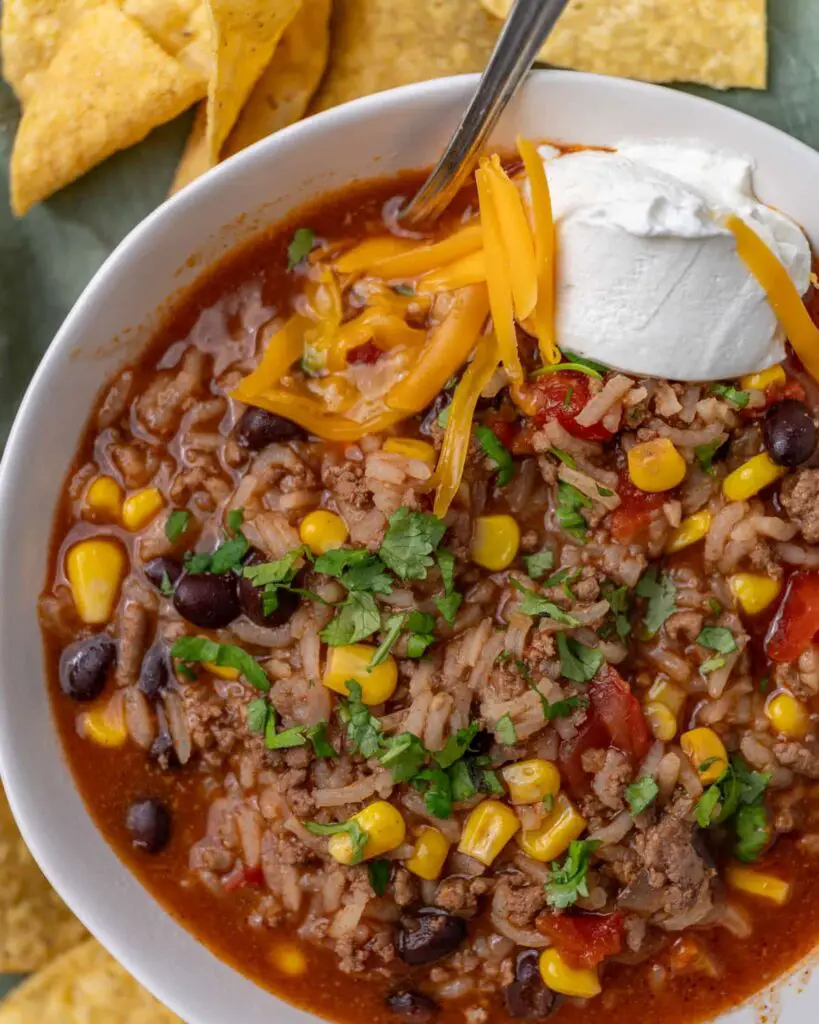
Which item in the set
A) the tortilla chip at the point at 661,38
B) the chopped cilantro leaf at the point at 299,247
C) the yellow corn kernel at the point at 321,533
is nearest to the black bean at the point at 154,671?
the yellow corn kernel at the point at 321,533

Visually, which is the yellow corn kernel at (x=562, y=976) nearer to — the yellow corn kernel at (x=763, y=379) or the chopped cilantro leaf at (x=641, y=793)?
the chopped cilantro leaf at (x=641, y=793)

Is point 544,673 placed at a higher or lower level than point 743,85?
lower

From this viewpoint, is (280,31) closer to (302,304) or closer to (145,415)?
(302,304)

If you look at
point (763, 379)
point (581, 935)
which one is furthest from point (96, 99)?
point (581, 935)

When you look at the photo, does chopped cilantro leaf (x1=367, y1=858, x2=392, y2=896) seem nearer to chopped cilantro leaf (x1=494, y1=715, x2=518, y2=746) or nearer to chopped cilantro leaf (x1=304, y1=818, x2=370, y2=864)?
chopped cilantro leaf (x1=304, y1=818, x2=370, y2=864)

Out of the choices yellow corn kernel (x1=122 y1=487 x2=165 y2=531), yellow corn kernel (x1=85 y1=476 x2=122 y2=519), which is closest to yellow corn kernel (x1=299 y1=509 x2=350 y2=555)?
yellow corn kernel (x1=122 y1=487 x2=165 y2=531)

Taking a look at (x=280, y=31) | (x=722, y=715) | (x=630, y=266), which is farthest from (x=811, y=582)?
(x=280, y=31)
